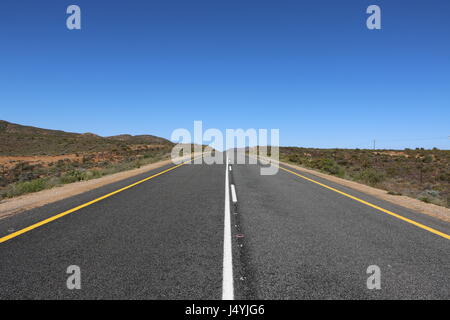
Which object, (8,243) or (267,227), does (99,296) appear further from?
(267,227)

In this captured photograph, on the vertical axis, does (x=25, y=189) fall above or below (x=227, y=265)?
above

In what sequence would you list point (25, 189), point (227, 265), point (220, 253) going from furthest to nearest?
point (25, 189) → point (220, 253) → point (227, 265)

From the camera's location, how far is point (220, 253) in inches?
152

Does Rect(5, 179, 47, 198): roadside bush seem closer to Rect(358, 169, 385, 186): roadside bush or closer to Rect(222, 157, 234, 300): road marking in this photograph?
Rect(222, 157, 234, 300): road marking

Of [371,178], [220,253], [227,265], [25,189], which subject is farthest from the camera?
[371,178]

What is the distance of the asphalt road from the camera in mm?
2879

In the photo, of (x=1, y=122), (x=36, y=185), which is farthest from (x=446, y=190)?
(x=1, y=122)

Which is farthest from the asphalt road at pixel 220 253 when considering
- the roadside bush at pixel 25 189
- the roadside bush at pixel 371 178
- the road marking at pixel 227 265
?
the roadside bush at pixel 371 178

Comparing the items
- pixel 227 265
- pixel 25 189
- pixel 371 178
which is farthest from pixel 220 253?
pixel 371 178

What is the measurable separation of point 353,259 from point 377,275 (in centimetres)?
46

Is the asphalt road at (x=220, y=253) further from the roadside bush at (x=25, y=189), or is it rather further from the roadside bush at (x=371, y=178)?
the roadside bush at (x=371, y=178)

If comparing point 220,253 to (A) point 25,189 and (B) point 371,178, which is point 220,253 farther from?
(B) point 371,178

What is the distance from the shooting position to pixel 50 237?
4391 mm

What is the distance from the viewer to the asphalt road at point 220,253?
2.88 m
